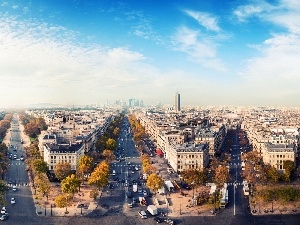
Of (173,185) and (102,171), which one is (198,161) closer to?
(173,185)

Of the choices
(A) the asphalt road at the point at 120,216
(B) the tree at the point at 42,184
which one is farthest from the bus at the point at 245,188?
(B) the tree at the point at 42,184

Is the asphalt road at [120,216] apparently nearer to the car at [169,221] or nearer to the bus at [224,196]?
the bus at [224,196]

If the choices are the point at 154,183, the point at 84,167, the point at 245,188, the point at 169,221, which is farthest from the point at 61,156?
the point at 245,188

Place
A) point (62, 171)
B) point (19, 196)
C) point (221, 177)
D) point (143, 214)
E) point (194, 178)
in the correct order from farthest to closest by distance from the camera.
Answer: point (62, 171) → point (221, 177) → point (194, 178) → point (19, 196) → point (143, 214)

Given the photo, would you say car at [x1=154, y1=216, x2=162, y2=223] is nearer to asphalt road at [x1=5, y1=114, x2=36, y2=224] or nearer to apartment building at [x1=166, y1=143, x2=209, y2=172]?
asphalt road at [x1=5, y1=114, x2=36, y2=224]

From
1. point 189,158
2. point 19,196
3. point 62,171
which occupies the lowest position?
point 19,196

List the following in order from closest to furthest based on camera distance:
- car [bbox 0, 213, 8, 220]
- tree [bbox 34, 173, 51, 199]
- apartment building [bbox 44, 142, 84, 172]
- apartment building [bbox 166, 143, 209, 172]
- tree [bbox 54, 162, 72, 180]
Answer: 1. car [bbox 0, 213, 8, 220]
2. tree [bbox 34, 173, 51, 199]
3. tree [bbox 54, 162, 72, 180]
4. apartment building [bbox 166, 143, 209, 172]
5. apartment building [bbox 44, 142, 84, 172]

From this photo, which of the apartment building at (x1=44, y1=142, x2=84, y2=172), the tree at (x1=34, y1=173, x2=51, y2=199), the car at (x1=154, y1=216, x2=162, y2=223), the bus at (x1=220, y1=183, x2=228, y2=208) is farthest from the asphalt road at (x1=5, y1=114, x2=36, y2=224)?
the bus at (x1=220, y1=183, x2=228, y2=208)

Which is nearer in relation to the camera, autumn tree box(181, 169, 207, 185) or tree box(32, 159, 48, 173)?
autumn tree box(181, 169, 207, 185)

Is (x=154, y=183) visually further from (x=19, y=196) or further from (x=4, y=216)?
(x=4, y=216)
